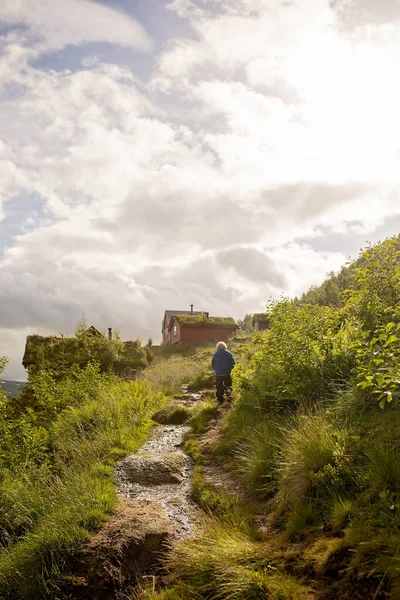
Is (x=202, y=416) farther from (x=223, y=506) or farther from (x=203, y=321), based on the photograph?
(x=203, y=321)

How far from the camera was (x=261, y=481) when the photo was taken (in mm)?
7301

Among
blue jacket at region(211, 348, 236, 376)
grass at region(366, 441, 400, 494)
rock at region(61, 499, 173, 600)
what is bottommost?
rock at region(61, 499, 173, 600)

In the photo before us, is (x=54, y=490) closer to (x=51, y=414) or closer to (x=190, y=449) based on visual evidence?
(x=190, y=449)

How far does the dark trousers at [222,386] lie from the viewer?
47.1 feet

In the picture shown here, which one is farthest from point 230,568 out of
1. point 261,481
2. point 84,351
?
point 84,351

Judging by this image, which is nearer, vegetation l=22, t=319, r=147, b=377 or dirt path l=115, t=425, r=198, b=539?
dirt path l=115, t=425, r=198, b=539

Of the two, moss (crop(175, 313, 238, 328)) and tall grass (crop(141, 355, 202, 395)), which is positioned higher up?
moss (crop(175, 313, 238, 328))

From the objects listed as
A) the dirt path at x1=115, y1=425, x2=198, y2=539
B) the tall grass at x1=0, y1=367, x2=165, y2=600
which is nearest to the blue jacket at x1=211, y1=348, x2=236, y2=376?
the tall grass at x1=0, y1=367, x2=165, y2=600

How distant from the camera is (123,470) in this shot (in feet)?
28.7

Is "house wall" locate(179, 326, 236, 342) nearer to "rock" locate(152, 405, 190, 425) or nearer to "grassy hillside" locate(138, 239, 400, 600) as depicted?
"rock" locate(152, 405, 190, 425)

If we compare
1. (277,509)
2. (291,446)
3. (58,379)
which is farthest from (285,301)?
(58,379)

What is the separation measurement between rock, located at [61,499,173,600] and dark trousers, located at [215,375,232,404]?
7977mm

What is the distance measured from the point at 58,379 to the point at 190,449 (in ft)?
30.9

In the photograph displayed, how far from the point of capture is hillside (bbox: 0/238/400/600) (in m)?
4.45
